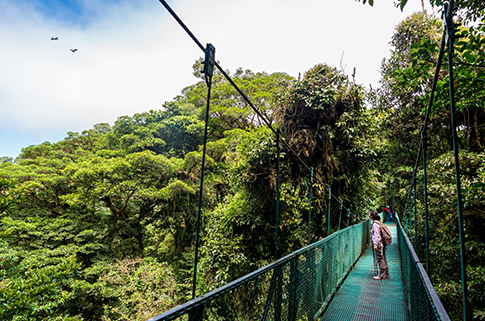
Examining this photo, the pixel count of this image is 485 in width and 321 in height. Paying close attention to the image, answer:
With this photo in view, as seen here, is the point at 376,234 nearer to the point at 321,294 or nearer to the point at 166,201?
the point at 321,294

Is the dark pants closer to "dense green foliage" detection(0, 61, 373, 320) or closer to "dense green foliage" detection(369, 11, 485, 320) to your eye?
"dense green foliage" detection(369, 11, 485, 320)

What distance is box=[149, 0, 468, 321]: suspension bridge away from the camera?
3.14 ft

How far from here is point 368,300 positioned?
276 centimetres

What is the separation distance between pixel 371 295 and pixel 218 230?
2.72 metres

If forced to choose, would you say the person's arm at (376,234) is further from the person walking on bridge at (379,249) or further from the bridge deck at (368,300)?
the bridge deck at (368,300)

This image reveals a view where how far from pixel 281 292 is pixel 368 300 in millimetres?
1776

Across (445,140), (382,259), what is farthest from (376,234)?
(445,140)

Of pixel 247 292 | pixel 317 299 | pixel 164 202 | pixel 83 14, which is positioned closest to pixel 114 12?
pixel 83 14

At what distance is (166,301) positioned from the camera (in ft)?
20.9

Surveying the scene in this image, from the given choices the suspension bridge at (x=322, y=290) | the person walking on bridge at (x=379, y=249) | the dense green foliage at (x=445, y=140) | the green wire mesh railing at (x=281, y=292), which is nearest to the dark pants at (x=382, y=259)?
the person walking on bridge at (x=379, y=249)

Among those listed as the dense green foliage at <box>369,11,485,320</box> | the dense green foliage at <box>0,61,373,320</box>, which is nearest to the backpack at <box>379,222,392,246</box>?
the dense green foliage at <box>369,11,485,320</box>

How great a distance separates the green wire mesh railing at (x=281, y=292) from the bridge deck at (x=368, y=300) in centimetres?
13

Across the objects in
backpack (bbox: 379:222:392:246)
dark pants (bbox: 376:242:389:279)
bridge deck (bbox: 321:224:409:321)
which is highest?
backpack (bbox: 379:222:392:246)

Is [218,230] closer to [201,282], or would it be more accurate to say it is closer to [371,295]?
[201,282]
